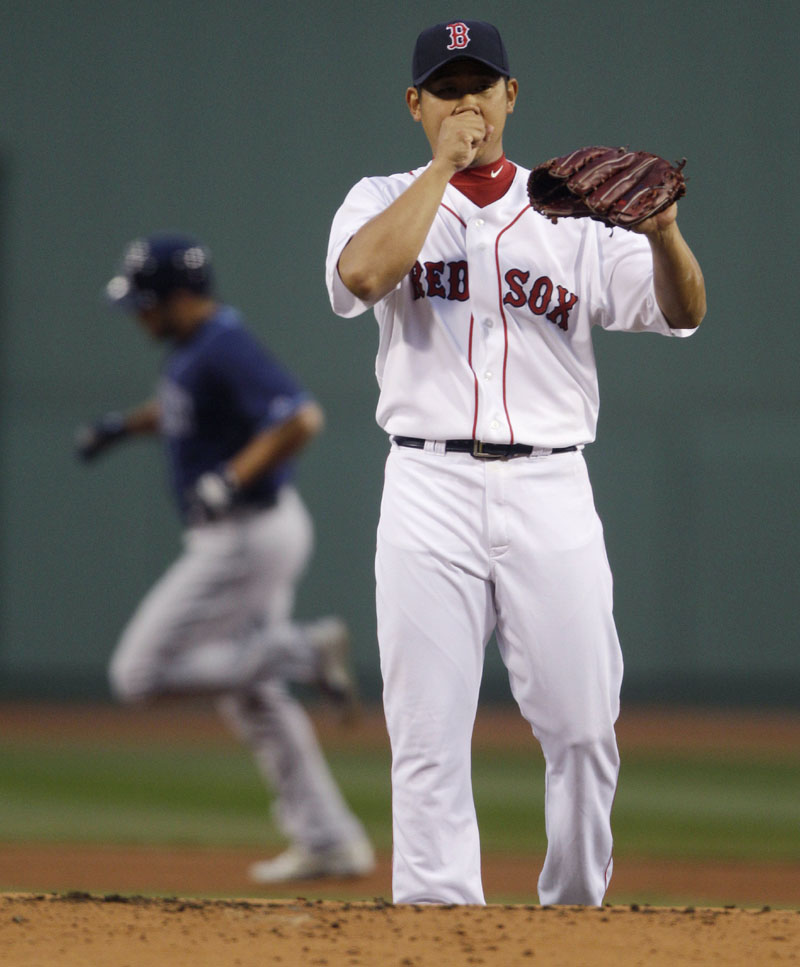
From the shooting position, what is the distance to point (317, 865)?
5.18m

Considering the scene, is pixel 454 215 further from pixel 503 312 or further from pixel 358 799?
pixel 358 799

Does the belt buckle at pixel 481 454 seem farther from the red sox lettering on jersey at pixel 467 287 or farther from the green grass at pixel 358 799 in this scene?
the green grass at pixel 358 799

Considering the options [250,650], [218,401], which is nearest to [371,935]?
[250,650]

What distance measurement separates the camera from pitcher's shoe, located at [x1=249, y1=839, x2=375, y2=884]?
5.14 meters

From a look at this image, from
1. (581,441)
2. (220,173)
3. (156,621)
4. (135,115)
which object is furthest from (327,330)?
(581,441)

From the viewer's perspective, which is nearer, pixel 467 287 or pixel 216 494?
pixel 467 287

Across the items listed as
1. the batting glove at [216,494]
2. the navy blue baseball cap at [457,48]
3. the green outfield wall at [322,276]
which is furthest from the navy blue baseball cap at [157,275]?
the green outfield wall at [322,276]

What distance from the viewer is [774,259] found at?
36.2 feet

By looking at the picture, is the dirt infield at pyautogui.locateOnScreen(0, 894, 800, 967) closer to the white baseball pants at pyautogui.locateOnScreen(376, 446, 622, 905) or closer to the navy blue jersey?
the white baseball pants at pyautogui.locateOnScreen(376, 446, 622, 905)

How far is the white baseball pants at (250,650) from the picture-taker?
529cm

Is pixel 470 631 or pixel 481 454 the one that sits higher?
pixel 481 454

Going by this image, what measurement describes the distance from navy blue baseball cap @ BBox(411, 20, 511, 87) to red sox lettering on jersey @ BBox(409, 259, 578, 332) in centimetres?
37

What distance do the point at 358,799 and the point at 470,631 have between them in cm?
416

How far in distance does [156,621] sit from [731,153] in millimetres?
6970
